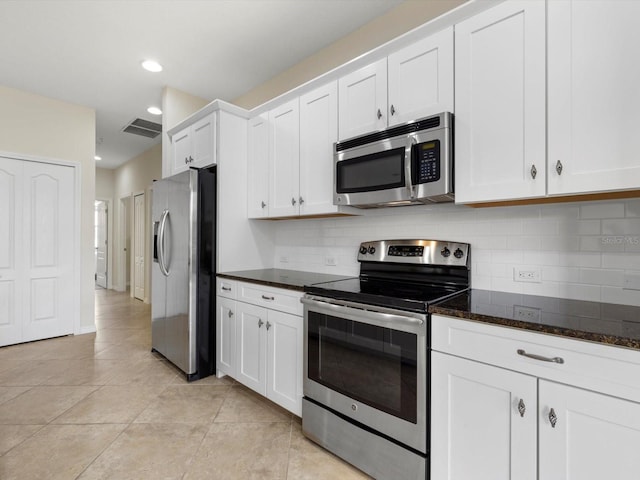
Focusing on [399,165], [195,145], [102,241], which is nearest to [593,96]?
[399,165]

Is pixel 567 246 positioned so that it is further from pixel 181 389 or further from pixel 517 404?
pixel 181 389

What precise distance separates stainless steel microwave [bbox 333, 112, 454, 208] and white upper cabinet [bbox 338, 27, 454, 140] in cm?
8

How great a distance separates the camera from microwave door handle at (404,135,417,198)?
183cm

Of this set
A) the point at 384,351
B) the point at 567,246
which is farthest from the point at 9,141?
the point at 567,246

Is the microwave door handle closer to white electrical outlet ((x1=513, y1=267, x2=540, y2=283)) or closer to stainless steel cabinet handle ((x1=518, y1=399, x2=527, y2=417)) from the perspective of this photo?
white electrical outlet ((x1=513, y1=267, x2=540, y2=283))

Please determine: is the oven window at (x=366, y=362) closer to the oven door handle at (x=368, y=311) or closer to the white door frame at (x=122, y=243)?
the oven door handle at (x=368, y=311)

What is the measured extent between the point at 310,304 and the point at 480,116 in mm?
1357

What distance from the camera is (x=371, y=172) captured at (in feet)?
6.70

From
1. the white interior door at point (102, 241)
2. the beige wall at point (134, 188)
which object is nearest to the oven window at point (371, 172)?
the beige wall at point (134, 188)

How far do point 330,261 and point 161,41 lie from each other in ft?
7.96

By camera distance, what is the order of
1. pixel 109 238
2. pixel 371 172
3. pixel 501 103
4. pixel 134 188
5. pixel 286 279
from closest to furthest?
pixel 501 103 < pixel 371 172 < pixel 286 279 < pixel 134 188 < pixel 109 238

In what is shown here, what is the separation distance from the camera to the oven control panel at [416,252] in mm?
1979

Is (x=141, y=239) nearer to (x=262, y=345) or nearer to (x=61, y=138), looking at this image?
(x=61, y=138)

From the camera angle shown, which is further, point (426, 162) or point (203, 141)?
point (203, 141)
